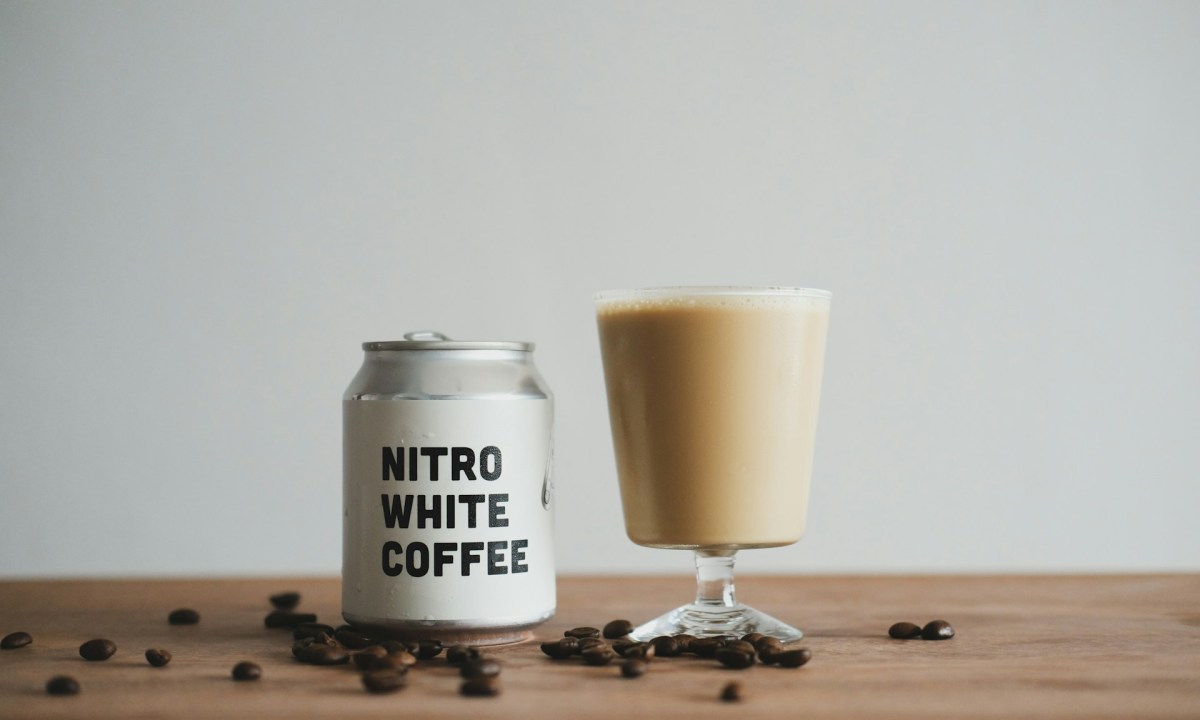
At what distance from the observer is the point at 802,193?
218cm

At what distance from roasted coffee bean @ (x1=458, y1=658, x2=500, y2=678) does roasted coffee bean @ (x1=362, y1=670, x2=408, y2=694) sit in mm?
63

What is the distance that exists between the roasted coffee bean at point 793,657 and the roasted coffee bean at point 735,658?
0.03 meters

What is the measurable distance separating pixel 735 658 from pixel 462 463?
38 centimetres

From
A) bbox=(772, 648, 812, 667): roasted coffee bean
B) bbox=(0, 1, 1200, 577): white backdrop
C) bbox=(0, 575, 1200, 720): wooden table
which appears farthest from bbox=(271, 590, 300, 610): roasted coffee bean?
bbox=(772, 648, 812, 667): roasted coffee bean

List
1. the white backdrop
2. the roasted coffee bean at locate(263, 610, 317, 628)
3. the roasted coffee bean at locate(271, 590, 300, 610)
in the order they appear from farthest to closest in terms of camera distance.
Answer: the white backdrop, the roasted coffee bean at locate(271, 590, 300, 610), the roasted coffee bean at locate(263, 610, 317, 628)

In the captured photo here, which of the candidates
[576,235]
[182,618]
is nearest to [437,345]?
[182,618]

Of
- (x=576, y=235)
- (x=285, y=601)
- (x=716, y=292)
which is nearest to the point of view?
(x=716, y=292)

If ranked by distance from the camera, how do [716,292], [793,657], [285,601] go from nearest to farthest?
[793,657]
[716,292]
[285,601]

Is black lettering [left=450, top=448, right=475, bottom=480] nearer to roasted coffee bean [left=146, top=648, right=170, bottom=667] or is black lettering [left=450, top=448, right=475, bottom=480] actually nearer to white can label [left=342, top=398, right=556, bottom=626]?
white can label [left=342, top=398, right=556, bottom=626]

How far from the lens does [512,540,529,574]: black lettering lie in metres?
1.28

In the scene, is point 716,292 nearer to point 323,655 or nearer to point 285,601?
point 323,655

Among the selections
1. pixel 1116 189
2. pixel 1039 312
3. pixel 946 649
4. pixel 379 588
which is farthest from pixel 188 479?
pixel 1116 189

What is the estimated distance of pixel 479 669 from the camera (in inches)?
43.4

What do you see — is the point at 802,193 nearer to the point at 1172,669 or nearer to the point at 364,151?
the point at 364,151
